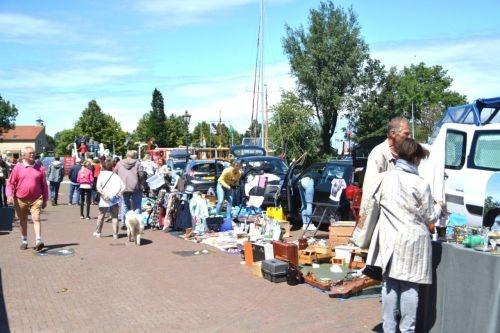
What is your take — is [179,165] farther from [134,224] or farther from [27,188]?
[27,188]

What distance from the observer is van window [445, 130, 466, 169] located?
9742 mm

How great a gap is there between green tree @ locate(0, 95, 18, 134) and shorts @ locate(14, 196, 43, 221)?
8940 cm

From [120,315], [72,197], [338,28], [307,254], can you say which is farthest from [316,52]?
[120,315]

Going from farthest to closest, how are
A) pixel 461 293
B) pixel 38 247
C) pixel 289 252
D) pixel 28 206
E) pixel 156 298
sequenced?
pixel 38 247 → pixel 28 206 → pixel 289 252 → pixel 156 298 → pixel 461 293

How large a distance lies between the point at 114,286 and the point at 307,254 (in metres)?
3.17

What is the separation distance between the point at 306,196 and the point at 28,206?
611 cm

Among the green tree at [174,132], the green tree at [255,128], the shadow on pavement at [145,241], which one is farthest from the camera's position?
the green tree at [174,132]

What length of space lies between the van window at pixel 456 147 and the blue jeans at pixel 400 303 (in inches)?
217

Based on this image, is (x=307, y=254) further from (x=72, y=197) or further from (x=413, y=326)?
(x=72, y=197)

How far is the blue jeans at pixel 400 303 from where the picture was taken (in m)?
4.76

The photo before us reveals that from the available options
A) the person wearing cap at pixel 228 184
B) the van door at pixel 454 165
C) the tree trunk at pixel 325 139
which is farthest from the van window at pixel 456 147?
the tree trunk at pixel 325 139

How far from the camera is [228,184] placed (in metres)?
14.2

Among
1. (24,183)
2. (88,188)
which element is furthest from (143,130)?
(24,183)

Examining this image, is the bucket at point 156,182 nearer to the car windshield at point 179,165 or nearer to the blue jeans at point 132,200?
the blue jeans at point 132,200
